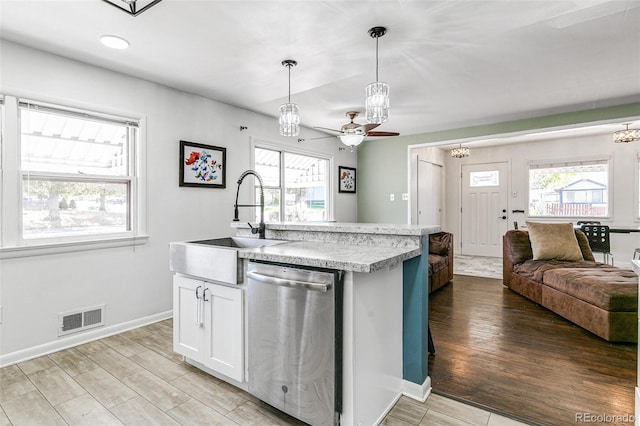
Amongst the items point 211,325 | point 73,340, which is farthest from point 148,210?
point 211,325

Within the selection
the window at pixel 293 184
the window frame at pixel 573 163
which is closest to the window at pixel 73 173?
the window at pixel 293 184

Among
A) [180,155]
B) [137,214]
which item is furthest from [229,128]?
[137,214]

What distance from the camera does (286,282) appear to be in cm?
169

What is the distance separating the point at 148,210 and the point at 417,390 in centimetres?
290

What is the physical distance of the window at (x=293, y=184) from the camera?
4.80 m

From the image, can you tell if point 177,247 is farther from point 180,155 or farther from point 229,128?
point 229,128

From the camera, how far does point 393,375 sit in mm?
1914

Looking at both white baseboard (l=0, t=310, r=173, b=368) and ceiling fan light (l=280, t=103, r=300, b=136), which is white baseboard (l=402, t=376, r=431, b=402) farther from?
white baseboard (l=0, t=310, r=173, b=368)

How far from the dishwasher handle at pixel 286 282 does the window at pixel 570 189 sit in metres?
6.54

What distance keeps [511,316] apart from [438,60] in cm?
265

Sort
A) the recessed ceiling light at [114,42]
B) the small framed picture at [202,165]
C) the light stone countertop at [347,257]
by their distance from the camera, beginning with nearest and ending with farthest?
the light stone countertop at [347,257], the recessed ceiling light at [114,42], the small framed picture at [202,165]

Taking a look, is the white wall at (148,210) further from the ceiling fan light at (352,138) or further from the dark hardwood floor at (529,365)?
the dark hardwood floor at (529,365)

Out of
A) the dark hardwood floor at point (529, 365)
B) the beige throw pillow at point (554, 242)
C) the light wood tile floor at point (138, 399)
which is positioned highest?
the beige throw pillow at point (554, 242)

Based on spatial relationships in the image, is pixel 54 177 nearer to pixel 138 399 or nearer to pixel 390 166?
pixel 138 399
